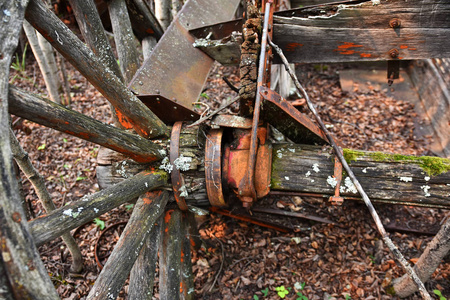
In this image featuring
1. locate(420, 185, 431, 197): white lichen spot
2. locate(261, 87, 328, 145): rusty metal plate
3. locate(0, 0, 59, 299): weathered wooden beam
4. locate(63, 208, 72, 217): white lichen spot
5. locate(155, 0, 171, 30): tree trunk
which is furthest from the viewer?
locate(155, 0, 171, 30): tree trunk

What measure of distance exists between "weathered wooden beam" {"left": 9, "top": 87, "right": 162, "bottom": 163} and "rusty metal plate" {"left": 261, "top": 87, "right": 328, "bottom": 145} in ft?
2.91

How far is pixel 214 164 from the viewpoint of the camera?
2.33 meters

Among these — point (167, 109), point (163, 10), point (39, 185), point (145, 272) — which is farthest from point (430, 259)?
point (163, 10)

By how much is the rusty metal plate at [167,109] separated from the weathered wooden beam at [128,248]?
2.05 feet

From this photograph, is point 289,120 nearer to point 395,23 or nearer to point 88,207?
point 395,23

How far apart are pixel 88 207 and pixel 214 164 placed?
37.6 inches

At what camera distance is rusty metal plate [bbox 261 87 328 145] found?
2.07 m

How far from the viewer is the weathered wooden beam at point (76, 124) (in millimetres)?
1429

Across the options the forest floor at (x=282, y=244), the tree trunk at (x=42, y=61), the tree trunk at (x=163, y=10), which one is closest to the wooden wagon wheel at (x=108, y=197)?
the forest floor at (x=282, y=244)

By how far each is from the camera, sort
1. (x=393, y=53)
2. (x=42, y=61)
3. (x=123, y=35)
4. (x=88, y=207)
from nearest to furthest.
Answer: (x=88, y=207) < (x=393, y=53) < (x=123, y=35) < (x=42, y=61)

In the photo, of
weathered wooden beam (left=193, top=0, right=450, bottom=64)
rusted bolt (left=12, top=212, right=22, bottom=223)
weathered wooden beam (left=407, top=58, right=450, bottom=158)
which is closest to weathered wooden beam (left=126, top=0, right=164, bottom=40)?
weathered wooden beam (left=193, top=0, right=450, bottom=64)

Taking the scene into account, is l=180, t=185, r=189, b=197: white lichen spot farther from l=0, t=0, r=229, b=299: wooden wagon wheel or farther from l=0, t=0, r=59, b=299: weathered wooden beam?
l=0, t=0, r=59, b=299: weathered wooden beam

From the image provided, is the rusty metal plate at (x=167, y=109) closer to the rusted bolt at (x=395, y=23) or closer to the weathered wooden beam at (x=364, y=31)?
the weathered wooden beam at (x=364, y=31)

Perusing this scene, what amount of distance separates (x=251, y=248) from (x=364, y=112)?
297 centimetres
